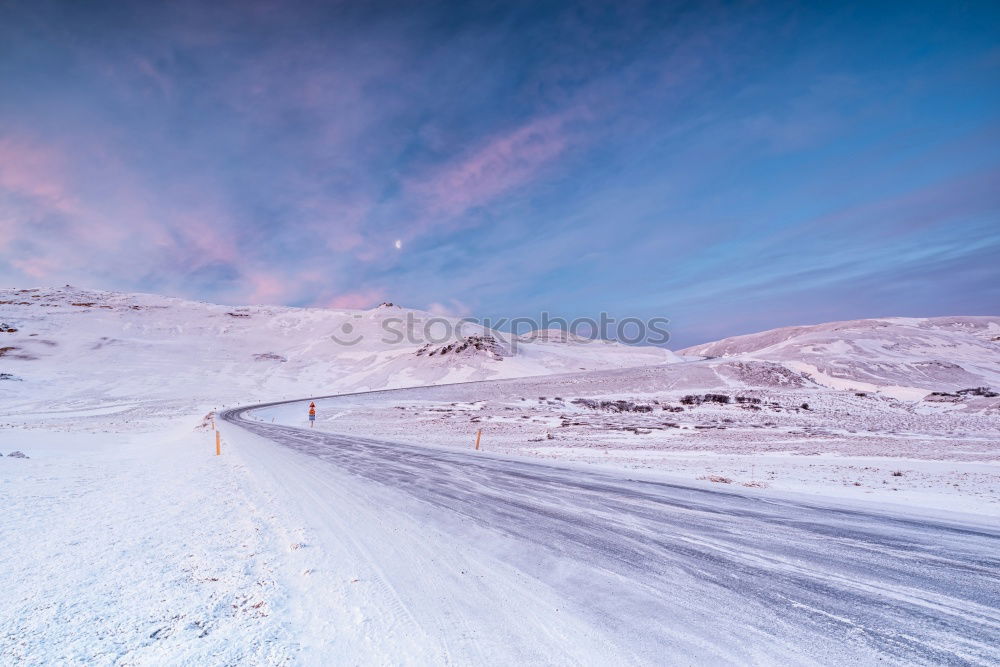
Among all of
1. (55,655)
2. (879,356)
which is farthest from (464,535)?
(879,356)

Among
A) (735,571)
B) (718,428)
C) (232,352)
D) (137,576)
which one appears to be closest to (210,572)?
(137,576)

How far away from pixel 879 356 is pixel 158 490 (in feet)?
311

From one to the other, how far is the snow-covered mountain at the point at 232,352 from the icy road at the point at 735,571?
65.9 meters

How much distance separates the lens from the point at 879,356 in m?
71.7

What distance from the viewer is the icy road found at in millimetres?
3432

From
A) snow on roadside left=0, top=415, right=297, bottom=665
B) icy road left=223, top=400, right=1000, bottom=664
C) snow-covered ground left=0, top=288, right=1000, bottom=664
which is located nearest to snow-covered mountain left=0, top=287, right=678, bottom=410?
snow-covered ground left=0, top=288, right=1000, bottom=664

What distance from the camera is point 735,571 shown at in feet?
16.3

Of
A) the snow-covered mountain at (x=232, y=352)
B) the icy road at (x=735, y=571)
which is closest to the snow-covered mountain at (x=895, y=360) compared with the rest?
the snow-covered mountain at (x=232, y=352)

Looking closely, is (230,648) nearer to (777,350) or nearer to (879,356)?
(879,356)

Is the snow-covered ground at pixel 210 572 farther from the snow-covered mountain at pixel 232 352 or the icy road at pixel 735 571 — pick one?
the snow-covered mountain at pixel 232 352

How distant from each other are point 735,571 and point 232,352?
116 meters

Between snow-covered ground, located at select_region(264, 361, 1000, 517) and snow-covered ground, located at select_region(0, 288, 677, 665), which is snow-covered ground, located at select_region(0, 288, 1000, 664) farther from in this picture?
snow-covered ground, located at select_region(264, 361, 1000, 517)

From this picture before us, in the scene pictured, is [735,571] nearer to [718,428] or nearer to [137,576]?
[137,576]

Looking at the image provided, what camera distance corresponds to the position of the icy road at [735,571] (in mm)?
3432
